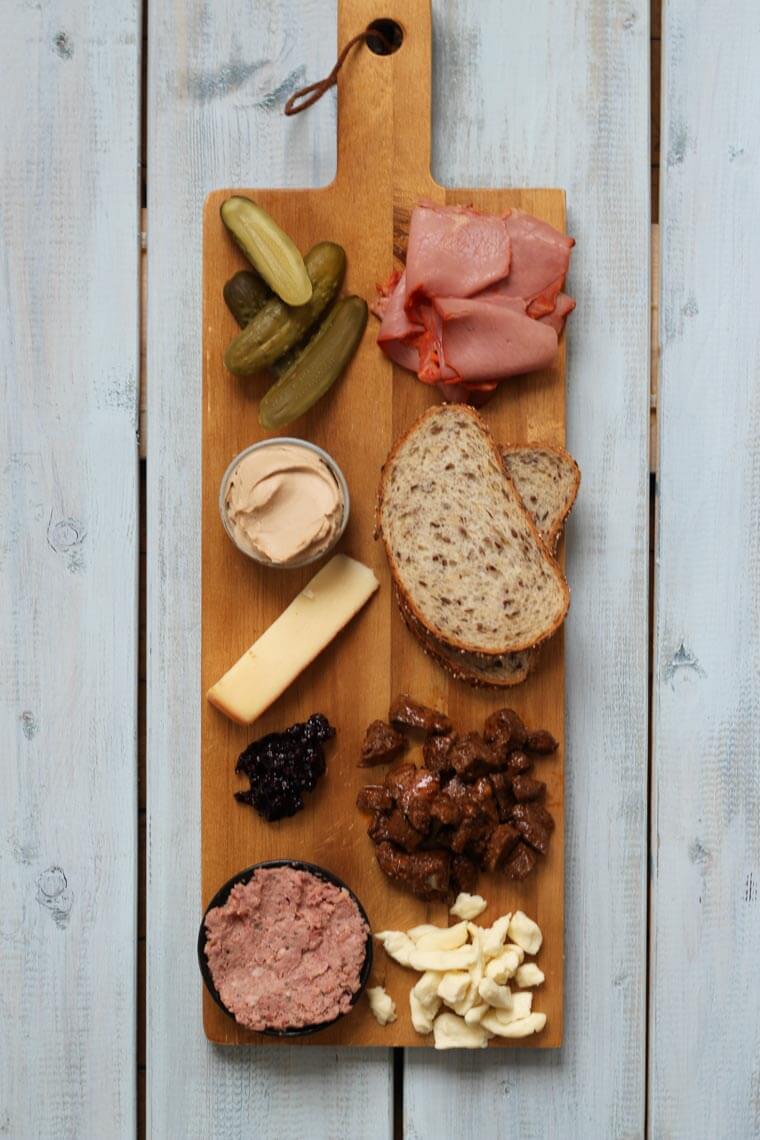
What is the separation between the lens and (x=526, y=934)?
1.95 metres

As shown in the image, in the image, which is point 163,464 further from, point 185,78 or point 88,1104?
point 88,1104

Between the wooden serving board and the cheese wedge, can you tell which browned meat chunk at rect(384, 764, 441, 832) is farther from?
the cheese wedge

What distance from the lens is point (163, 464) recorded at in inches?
81.3

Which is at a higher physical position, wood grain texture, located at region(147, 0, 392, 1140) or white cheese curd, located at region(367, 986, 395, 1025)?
wood grain texture, located at region(147, 0, 392, 1140)

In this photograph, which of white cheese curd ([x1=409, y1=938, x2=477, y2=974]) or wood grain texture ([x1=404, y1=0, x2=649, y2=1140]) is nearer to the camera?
white cheese curd ([x1=409, y1=938, x2=477, y2=974])

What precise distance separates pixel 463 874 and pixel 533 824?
15 cm

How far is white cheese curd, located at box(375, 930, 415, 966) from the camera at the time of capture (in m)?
1.94

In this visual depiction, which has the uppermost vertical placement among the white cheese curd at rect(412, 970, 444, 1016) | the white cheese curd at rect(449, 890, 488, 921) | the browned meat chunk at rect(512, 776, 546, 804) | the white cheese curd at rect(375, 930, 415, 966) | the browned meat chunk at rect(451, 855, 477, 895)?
the browned meat chunk at rect(512, 776, 546, 804)

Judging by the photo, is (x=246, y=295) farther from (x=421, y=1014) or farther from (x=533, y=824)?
(x=421, y=1014)

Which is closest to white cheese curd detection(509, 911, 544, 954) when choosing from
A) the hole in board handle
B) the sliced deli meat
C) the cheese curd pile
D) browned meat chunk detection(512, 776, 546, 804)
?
the cheese curd pile

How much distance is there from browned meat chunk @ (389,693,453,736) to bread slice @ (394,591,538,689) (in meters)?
0.08

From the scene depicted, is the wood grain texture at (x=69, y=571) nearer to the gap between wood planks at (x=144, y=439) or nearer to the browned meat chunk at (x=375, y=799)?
the gap between wood planks at (x=144, y=439)

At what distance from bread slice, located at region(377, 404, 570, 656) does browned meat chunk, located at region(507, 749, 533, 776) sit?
193 mm

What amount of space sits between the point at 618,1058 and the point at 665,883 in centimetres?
33
